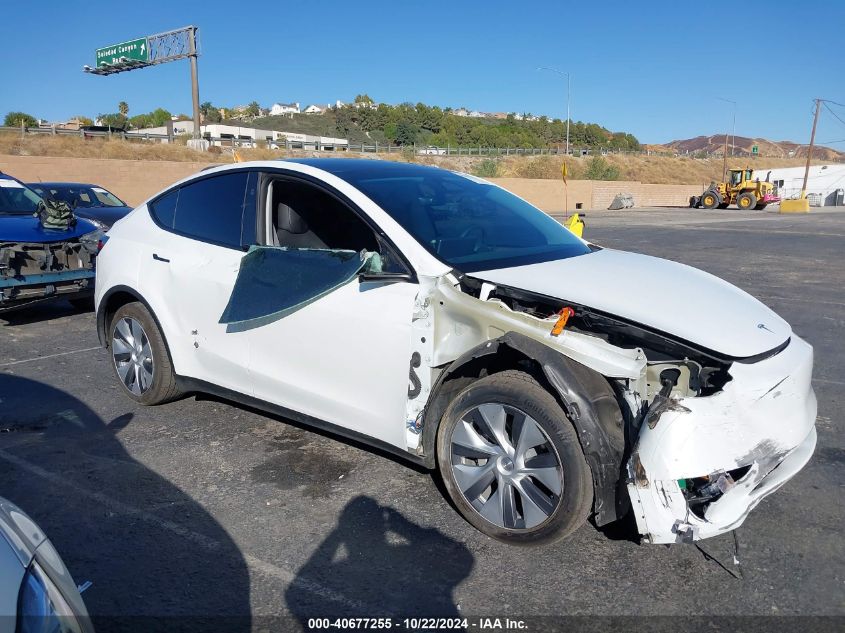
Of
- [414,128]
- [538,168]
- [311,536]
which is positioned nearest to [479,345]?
[311,536]

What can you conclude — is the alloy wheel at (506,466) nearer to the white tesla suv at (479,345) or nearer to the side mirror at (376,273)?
the white tesla suv at (479,345)

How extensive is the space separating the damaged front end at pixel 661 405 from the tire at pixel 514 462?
91 millimetres

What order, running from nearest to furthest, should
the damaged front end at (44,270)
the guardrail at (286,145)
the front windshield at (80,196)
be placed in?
the damaged front end at (44,270)
the front windshield at (80,196)
the guardrail at (286,145)

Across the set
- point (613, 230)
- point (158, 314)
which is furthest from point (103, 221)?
point (613, 230)

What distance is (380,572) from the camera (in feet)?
10.0

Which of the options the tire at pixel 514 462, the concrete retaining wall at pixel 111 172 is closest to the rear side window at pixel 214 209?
the tire at pixel 514 462

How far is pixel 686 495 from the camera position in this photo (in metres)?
2.84

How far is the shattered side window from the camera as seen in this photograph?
3748 millimetres

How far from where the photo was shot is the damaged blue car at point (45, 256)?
7414 millimetres

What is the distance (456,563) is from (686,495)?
102 cm

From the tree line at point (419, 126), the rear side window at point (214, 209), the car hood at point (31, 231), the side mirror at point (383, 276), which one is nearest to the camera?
the side mirror at point (383, 276)

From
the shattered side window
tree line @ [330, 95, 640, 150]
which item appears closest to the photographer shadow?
the shattered side window

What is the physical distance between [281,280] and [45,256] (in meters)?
5.05

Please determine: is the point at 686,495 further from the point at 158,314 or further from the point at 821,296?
the point at 821,296
